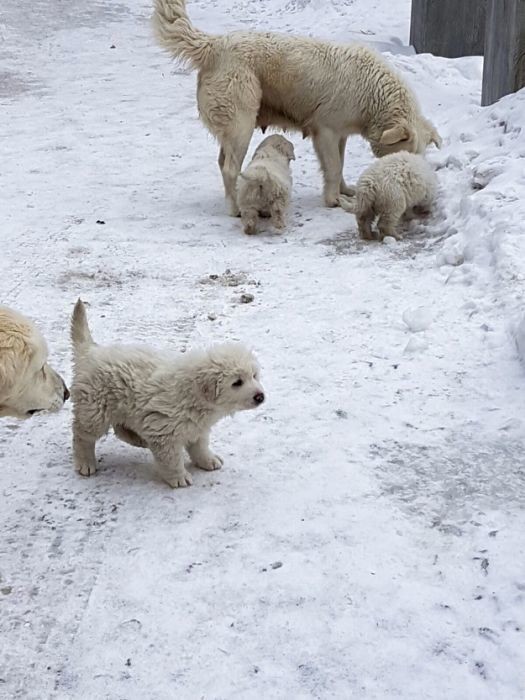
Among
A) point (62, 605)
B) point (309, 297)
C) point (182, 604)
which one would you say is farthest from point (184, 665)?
point (309, 297)

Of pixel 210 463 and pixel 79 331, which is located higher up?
pixel 79 331

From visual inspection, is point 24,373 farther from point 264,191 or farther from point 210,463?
point 264,191

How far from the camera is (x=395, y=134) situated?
7727 mm

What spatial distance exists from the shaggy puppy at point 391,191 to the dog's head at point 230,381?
320 cm

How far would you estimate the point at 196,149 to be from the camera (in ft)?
32.3

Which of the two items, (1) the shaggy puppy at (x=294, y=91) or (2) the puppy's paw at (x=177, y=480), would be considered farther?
(1) the shaggy puppy at (x=294, y=91)

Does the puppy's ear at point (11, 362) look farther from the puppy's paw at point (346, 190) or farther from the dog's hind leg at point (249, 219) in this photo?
the puppy's paw at point (346, 190)

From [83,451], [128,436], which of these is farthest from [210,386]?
[83,451]

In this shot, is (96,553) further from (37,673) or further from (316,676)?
(316,676)

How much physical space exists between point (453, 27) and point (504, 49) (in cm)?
400

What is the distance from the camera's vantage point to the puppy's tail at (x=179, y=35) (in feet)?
25.1

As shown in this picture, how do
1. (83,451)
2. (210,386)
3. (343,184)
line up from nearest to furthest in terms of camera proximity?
1. (210,386)
2. (83,451)
3. (343,184)

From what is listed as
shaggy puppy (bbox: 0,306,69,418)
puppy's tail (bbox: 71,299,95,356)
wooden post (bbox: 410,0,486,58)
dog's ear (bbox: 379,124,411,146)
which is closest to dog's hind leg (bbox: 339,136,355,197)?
dog's ear (bbox: 379,124,411,146)

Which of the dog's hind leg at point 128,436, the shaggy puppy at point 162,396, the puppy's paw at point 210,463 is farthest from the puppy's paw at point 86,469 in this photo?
the puppy's paw at point 210,463
